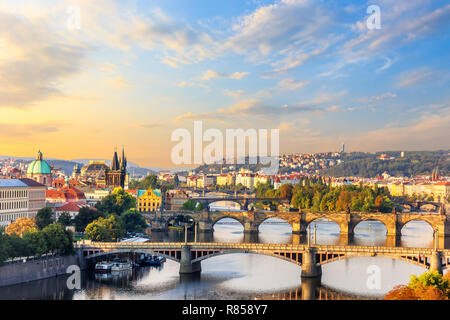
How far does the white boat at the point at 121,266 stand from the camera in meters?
35.8

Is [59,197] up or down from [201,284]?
up

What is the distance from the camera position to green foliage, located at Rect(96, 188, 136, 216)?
5309 centimetres

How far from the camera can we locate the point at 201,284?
31.2 metres

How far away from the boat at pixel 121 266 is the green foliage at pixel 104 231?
9.36 feet

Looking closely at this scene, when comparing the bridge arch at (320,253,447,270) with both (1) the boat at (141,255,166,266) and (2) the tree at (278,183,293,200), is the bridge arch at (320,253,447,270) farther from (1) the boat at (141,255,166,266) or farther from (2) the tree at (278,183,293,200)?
(2) the tree at (278,183,293,200)

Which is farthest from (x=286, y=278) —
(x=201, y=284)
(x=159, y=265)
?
(x=159, y=265)

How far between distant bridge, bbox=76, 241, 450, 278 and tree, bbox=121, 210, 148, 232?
1550 centimetres

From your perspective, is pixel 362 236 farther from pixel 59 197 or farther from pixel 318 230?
pixel 59 197

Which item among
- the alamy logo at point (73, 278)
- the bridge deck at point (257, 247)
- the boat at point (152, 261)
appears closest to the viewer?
the alamy logo at point (73, 278)

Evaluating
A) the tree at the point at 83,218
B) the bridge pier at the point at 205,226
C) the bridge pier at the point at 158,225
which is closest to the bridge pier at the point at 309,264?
the tree at the point at 83,218

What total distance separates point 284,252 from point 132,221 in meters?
22.0

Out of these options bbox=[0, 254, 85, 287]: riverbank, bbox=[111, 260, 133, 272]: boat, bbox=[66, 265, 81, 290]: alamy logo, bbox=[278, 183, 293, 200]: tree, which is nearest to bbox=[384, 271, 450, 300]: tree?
bbox=[66, 265, 81, 290]: alamy logo

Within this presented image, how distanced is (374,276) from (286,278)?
5.36 meters

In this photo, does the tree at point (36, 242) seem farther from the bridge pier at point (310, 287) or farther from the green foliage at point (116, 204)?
the green foliage at point (116, 204)
